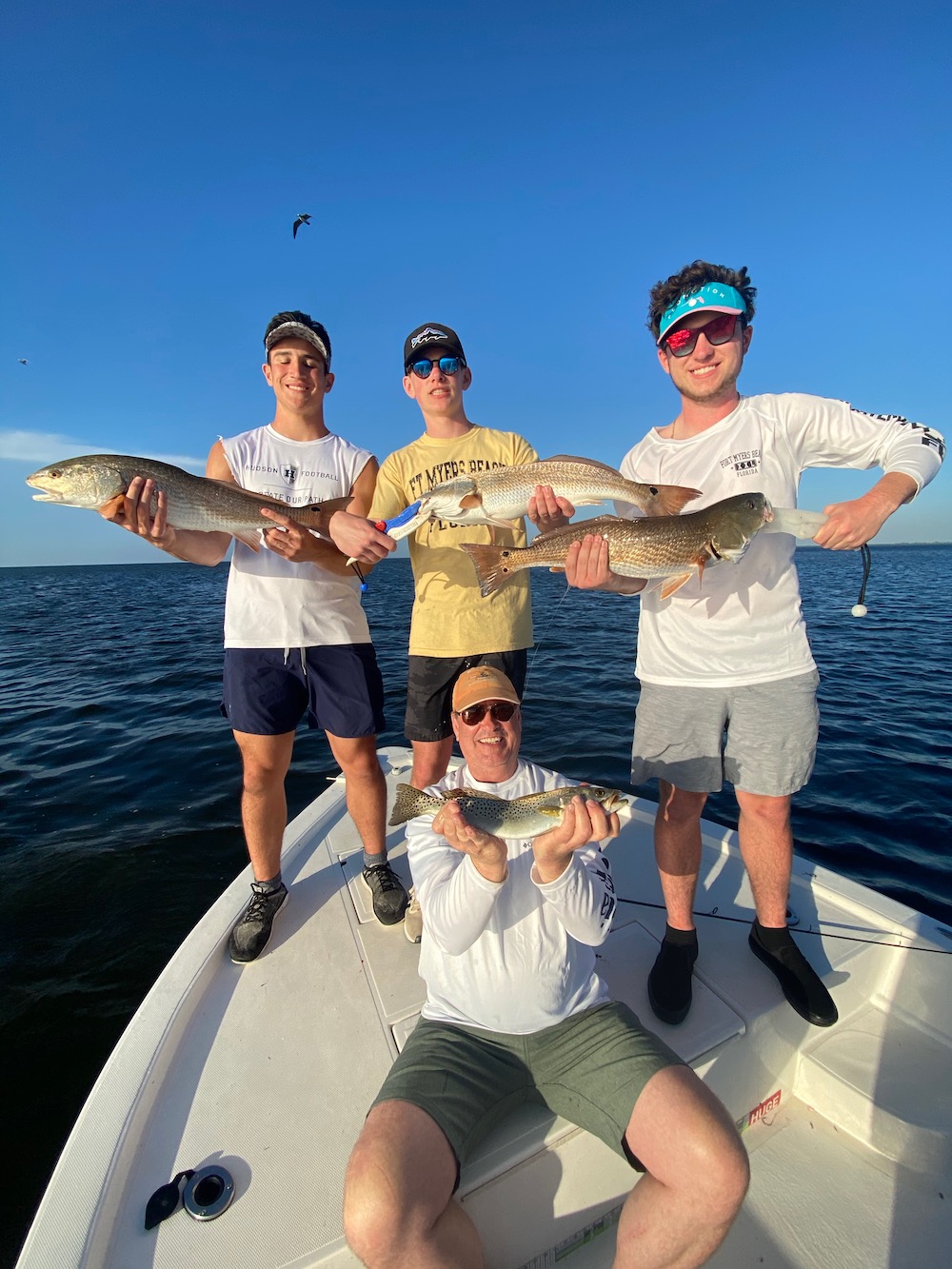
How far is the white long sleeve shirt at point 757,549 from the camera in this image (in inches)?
121

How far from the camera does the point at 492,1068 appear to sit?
231 cm

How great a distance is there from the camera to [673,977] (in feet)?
9.95

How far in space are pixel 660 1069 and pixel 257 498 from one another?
Result: 12.3ft

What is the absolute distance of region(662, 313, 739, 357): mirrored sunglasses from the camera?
308cm

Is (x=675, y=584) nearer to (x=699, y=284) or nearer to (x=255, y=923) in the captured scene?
(x=699, y=284)

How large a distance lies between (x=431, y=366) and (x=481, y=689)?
8.56ft

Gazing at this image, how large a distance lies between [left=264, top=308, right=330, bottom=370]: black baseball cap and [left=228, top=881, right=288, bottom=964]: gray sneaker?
12.5 ft

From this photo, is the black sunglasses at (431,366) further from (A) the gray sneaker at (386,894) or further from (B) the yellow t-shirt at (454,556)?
(A) the gray sneaker at (386,894)

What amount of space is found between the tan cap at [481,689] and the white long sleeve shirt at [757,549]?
3.74 ft

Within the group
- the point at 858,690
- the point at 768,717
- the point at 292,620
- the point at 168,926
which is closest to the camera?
the point at 768,717

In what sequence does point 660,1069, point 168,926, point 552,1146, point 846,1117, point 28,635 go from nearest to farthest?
point 660,1069 < point 552,1146 < point 846,1117 < point 168,926 < point 28,635

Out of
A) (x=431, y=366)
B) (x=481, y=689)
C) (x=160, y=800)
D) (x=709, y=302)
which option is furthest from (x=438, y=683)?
(x=160, y=800)

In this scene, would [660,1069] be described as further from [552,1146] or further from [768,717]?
[768,717]

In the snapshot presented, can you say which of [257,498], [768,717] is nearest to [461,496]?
[257,498]
